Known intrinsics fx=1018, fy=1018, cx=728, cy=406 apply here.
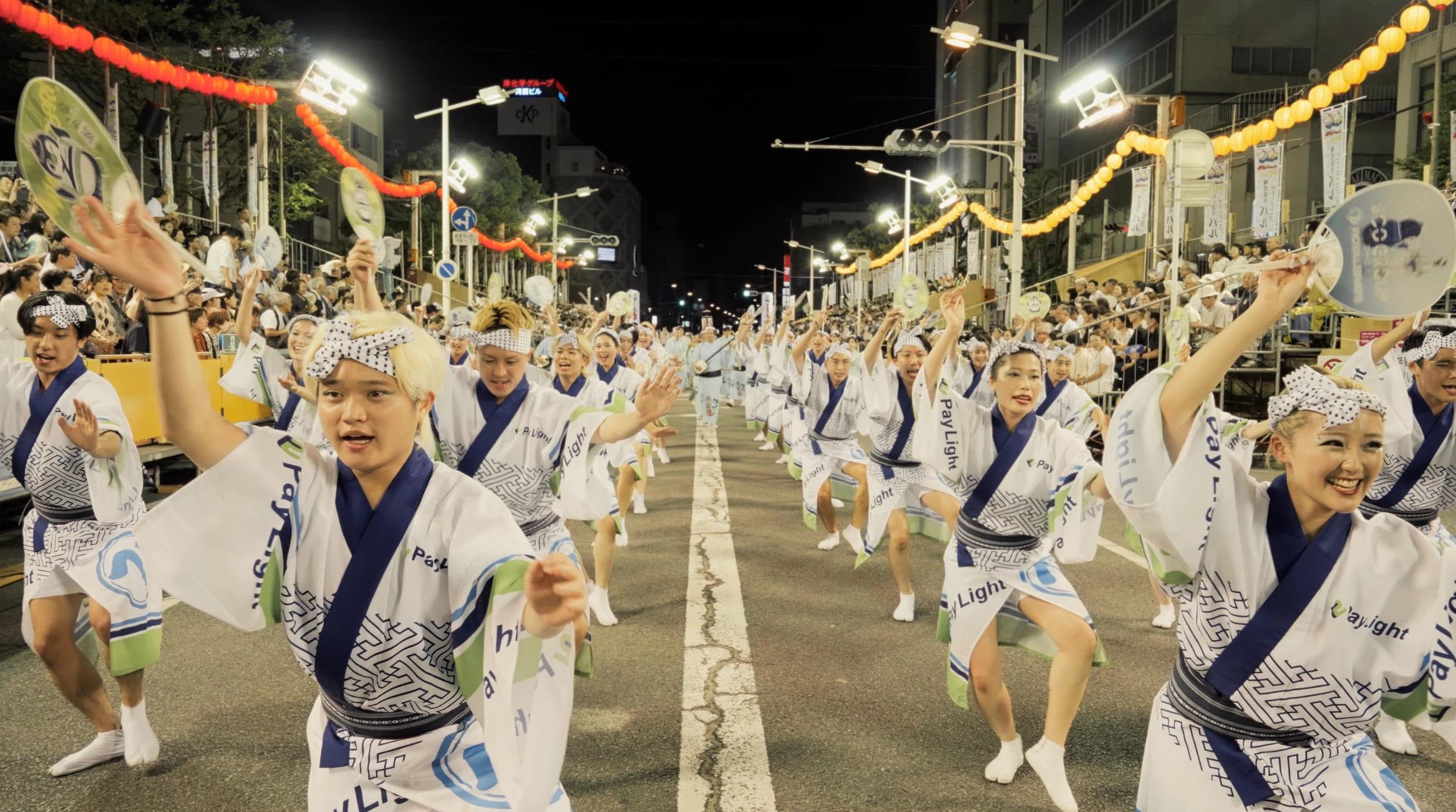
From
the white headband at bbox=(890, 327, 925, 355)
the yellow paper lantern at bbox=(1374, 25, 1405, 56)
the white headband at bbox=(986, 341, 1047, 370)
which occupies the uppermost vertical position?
the yellow paper lantern at bbox=(1374, 25, 1405, 56)

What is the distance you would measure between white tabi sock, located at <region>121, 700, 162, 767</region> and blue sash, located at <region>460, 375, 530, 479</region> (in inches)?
64.1

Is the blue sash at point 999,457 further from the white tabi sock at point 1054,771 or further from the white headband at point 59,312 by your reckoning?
the white headband at point 59,312

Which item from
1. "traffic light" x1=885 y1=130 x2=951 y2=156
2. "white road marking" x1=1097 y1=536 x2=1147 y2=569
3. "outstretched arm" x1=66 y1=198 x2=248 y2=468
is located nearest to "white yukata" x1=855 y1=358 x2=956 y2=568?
"white road marking" x1=1097 y1=536 x2=1147 y2=569

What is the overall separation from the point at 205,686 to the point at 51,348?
6.47ft

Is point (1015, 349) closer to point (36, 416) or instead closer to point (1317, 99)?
point (36, 416)

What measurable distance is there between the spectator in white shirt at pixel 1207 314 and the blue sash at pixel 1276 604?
12.4 m

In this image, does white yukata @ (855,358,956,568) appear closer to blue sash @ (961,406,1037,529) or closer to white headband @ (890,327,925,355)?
white headband @ (890,327,925,355)

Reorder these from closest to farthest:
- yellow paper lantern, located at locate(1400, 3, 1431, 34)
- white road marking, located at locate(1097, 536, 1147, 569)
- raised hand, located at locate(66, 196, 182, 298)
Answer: raised hand, located at locate(66, 196, 182, 298)
white road marking, located at locate(1097, 536, 1147, 569)
yellow paper lantern, located at locate(1400, 3, 1431, 34)

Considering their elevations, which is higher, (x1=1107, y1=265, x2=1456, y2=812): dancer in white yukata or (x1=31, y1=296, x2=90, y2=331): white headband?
(x1=31, y1=296, x2=90, y2=331): white headband

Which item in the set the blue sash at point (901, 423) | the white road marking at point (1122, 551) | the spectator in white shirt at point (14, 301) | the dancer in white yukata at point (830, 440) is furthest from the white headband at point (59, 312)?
the white road marking at point (1122, 551)

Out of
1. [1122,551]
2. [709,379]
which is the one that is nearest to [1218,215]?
[709,379]

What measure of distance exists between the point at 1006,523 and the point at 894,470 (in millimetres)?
2662

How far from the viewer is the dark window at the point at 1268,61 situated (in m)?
31.6

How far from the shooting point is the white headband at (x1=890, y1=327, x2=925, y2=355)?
24.1 ft
